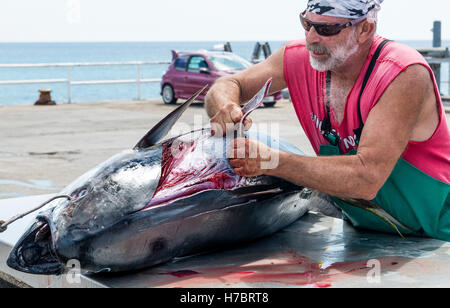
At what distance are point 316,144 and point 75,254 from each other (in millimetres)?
1594

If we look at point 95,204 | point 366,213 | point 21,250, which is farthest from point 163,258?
point 366,213

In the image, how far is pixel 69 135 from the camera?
1234cm

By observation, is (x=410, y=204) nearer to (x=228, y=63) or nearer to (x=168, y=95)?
(x=228, y=63)

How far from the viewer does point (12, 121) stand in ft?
49.1

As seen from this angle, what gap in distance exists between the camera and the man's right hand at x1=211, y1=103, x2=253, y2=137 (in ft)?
11.3

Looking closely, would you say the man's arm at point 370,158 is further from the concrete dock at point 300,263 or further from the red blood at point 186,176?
the concrete dock at point 300,263

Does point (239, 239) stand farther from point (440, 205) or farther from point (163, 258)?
point (440, 205)

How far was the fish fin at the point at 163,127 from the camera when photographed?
323 centimetres

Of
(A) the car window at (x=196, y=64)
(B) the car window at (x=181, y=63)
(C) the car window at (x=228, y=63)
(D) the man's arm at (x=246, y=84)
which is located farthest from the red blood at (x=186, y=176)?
(B) the car window at (x=181, y=63)

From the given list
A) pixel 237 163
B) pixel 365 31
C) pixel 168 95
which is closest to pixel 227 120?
pixel 237 163

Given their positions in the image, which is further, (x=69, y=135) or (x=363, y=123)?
(x=69, y=135)

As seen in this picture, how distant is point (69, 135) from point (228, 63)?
7.33 m

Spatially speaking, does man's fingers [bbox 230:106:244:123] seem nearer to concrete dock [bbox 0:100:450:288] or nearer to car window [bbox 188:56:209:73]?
concrete dock [bbox 0:100:450:288]

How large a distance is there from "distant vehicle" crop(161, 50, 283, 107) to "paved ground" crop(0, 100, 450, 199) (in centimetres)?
44
